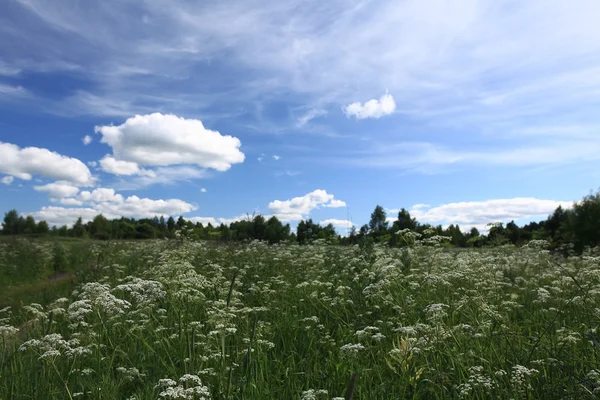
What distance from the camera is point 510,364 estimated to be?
4.33 meters

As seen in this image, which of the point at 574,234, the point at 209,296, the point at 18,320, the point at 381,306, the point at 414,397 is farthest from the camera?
the point at 574,234

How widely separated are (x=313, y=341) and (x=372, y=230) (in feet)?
18.6

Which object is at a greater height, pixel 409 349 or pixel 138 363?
pixel 409 349

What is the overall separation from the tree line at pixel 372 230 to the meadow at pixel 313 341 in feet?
7.40

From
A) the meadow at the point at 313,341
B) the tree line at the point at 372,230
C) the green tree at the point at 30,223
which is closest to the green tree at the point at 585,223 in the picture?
the tree line at the point at 372,230

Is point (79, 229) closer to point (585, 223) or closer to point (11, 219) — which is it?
point (11, 219)

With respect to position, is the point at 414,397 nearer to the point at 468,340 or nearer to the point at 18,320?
the point at 468,340

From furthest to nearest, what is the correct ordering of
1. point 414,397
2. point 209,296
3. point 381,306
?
1. point 209,296
2. point 381,306
3. point 414,397

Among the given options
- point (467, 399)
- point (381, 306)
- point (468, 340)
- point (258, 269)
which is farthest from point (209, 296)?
point (467, 399)

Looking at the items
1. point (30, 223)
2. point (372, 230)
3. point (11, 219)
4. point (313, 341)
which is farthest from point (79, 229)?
point (313, 341)

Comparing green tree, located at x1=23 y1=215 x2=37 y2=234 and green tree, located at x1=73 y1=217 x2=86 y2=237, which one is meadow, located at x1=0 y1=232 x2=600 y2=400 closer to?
green tree, located at x1=73 y1=217 x2=86 y2=237

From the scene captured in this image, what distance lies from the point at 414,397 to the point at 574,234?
132ft

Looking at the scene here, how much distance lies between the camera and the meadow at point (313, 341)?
3.84 metres

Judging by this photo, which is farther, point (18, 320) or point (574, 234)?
point (574, 234)
